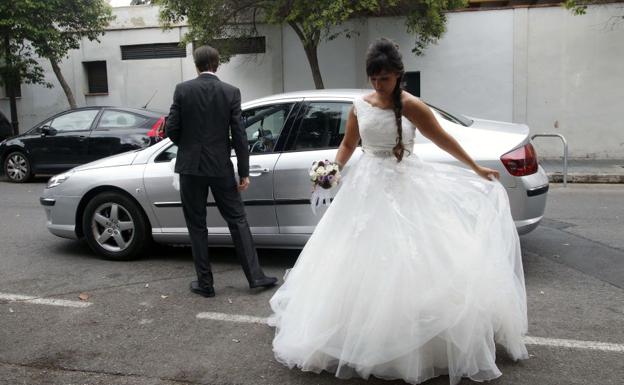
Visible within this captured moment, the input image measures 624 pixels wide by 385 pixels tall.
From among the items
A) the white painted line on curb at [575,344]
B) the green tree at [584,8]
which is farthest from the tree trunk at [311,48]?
the white painted line on curb at [575,344]

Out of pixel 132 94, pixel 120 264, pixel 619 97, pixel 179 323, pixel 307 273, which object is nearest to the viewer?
pixel 307 273

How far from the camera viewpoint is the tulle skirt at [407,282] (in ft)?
9.82

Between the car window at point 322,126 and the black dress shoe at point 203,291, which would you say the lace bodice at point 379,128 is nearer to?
the car window at point 322,126

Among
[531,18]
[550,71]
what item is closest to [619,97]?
[550,71]

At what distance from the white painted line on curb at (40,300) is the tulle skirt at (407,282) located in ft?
6.40

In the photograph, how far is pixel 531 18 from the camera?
1361 cm

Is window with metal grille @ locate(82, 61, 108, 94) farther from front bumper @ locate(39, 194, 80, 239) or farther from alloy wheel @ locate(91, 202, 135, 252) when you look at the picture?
alloy wheel @ locate(91, 202, 135, 252)

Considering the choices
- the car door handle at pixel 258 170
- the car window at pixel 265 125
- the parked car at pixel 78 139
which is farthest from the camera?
the parked car at pixel 78 139

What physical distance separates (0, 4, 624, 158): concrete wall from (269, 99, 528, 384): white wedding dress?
1117 centimetres

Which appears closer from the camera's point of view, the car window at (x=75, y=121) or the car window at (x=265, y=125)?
the car window at (x=265, y=125)

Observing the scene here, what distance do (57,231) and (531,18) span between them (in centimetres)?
1153

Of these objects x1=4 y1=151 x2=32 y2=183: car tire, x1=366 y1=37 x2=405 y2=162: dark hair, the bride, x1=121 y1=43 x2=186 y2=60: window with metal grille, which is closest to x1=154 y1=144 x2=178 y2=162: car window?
the bride

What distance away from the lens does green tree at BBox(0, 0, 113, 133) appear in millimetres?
13461

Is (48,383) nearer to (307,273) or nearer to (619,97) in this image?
(307,273)
